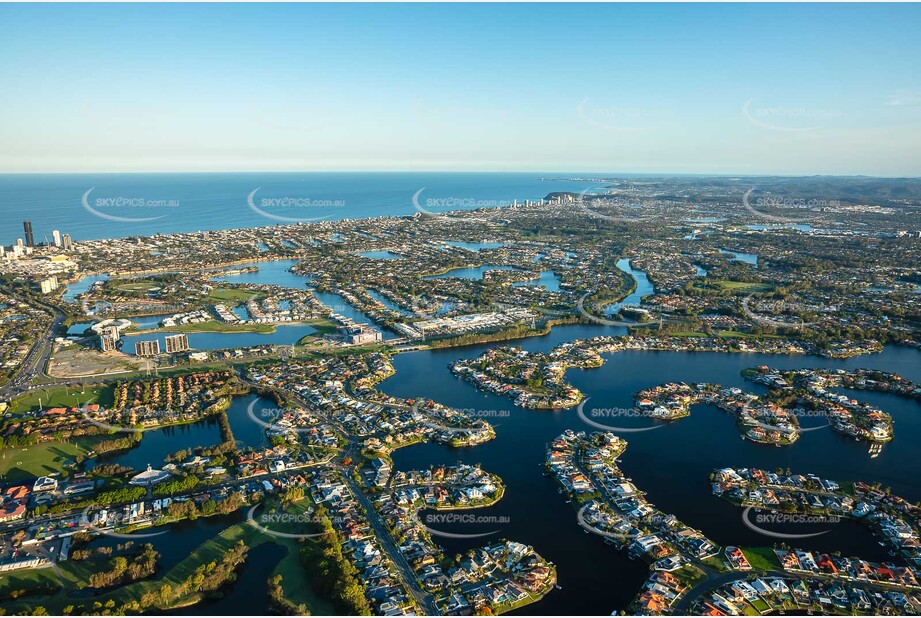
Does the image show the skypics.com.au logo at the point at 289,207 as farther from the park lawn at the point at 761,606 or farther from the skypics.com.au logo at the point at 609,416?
the park lawn at the point at 761,606

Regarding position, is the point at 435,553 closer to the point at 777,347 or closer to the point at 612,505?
the point at 612,505

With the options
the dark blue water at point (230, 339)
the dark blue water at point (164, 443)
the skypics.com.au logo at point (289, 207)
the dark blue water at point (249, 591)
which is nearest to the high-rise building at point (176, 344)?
the dark blue water at point (230, 339)

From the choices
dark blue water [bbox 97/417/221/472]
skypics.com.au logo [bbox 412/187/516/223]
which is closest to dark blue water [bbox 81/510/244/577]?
dark blue water [bbox 97/417/221/472]

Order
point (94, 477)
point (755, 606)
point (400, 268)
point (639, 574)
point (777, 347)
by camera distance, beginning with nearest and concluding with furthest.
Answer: point (755, 606)
point (639, 574)
point (94, 477)
point (777, 347)
point (400, 268)

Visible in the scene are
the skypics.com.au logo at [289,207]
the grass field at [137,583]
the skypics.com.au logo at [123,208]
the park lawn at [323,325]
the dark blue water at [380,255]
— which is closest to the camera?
the grass field at [137,583]

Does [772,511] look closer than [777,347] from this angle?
Yes

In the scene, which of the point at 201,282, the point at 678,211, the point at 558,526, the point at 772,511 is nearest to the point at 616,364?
the point at 772,511
